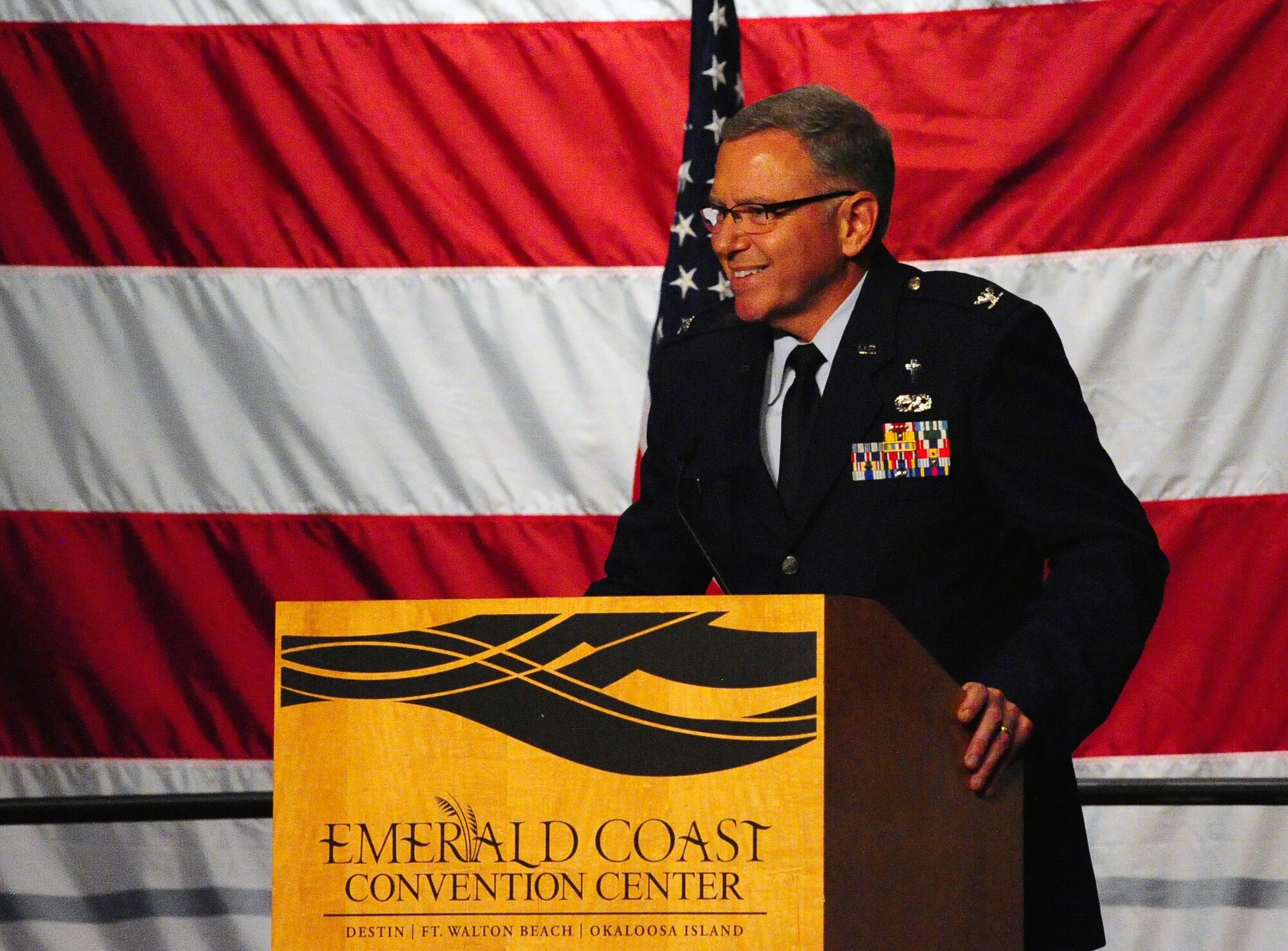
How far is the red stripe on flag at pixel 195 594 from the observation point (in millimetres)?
2912

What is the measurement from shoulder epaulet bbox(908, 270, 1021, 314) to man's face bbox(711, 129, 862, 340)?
3.6 inches

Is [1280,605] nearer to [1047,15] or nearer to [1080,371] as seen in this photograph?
[1080,371]

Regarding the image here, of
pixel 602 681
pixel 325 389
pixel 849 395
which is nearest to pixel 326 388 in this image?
pixel 325 389

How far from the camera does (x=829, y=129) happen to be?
5.41 ft

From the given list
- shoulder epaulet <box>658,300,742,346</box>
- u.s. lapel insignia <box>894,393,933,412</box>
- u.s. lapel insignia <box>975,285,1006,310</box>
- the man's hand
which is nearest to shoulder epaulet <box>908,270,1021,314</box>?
u.s. lapel insignia <box>975,285,1006,310</box>

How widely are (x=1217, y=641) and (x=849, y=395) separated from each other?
1.43 meters

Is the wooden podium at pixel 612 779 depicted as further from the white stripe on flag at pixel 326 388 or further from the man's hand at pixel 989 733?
the white stripe on flag at pixel 326 388

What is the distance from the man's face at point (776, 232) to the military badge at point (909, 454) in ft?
0.64

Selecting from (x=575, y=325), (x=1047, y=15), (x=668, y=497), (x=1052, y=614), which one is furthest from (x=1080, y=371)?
(x=1052, y=614)

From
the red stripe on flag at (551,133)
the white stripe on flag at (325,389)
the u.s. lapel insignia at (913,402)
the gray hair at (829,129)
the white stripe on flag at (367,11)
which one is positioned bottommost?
the u.s. lapel insignia at (913,402)

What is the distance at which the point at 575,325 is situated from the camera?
9.61ft

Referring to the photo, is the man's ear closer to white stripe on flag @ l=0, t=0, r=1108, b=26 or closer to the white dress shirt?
the white dress shirt

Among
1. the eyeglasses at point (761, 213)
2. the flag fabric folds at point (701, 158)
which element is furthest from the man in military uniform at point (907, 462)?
the flag fabric folds at point (701, 158)

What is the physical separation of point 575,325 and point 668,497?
118 cm
